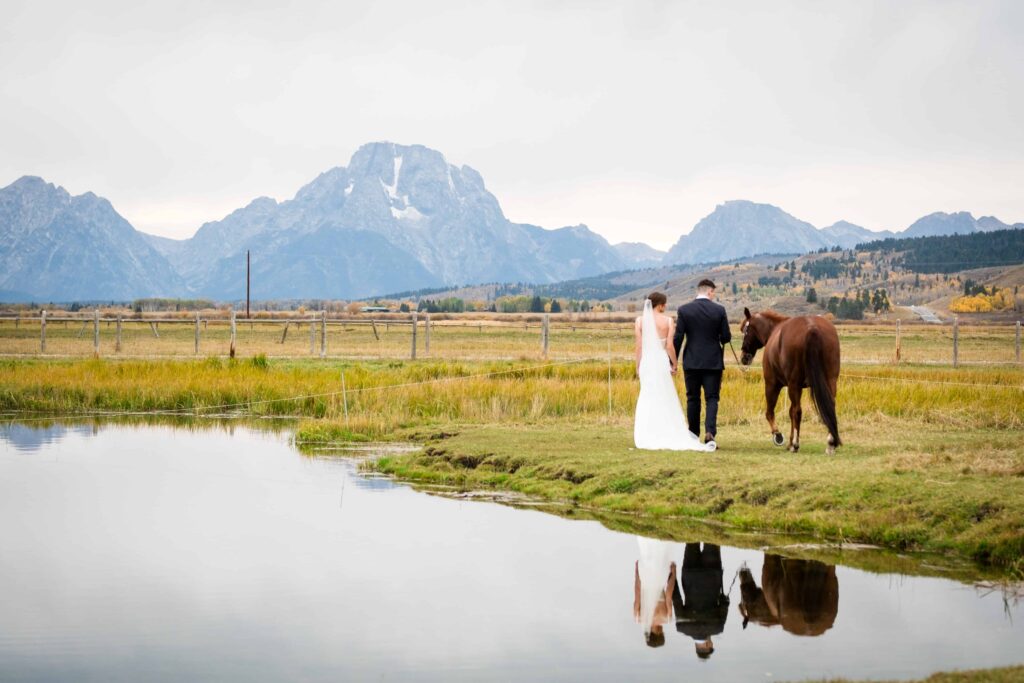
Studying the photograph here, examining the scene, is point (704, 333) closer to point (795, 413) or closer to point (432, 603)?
point (795, 413)

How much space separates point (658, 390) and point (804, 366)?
6.19 ft

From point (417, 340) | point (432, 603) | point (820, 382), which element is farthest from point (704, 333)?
point (417, 340)

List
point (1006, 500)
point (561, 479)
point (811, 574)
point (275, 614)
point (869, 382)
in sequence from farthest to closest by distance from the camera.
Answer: point (869, 382)
point (561, 479)
point (1006, 500)
point (811, 574)
point (275, 614)

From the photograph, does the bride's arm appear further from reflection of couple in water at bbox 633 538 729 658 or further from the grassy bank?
reflection of couple in water at bbox 633 538 729 658

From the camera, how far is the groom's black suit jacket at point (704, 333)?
1489 centimetres

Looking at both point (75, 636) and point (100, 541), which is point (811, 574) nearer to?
point (75, 636)

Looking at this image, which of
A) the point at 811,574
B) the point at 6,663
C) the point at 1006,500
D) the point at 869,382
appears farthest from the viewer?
the point at 869,382

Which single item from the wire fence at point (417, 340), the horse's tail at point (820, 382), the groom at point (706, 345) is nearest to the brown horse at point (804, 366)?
the horse's tail at point (820, 382)

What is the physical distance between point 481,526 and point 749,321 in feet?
21.5

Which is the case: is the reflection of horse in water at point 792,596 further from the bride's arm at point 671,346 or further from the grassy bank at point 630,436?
the bride's arm at point 671,346

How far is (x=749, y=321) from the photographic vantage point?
17.2 metres

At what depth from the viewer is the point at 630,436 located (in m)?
17.6

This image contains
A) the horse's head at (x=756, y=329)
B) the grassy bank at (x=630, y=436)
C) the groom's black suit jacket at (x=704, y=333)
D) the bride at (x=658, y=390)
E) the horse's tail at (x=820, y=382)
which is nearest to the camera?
the grassy bank at (x=630, y=436)

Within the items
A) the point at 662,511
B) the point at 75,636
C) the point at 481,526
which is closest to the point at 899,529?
the point at 662,511
